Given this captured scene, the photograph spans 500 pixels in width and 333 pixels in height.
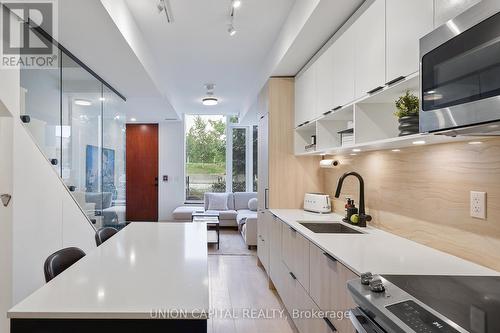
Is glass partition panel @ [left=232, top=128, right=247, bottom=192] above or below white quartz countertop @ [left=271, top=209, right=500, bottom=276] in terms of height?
above

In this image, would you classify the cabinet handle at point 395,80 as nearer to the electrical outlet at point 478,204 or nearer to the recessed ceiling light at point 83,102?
the electrical outlet at point 478,204

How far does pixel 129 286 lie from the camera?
127cm

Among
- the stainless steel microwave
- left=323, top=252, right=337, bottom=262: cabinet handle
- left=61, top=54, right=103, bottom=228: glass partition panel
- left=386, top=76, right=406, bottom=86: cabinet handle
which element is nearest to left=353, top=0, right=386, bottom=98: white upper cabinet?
left=386, top=76, right=406, bottom=86: cabinet handle

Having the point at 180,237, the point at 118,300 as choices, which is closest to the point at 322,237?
the point at 180,237

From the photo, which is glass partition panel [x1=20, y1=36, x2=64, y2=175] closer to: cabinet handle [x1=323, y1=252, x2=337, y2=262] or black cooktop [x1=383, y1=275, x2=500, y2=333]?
cabinet handle [x1=323, y1=252, x2=337, y2=262]

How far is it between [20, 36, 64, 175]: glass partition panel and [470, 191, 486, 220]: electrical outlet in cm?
304

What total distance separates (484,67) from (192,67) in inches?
150

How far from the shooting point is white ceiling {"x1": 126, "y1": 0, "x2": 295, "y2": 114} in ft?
8.87

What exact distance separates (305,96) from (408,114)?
5.56 feet

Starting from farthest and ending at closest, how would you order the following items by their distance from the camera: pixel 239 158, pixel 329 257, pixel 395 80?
pixel 239 158 → pixel 329 257 → pixel 395 80

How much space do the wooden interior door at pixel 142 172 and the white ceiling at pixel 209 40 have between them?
2712 mm

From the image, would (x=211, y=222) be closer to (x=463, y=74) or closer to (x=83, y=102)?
(x=83, y=102)

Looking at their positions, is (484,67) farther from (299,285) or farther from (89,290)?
(299,285)

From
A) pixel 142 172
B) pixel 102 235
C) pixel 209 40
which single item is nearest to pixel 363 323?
pixel 102 235
